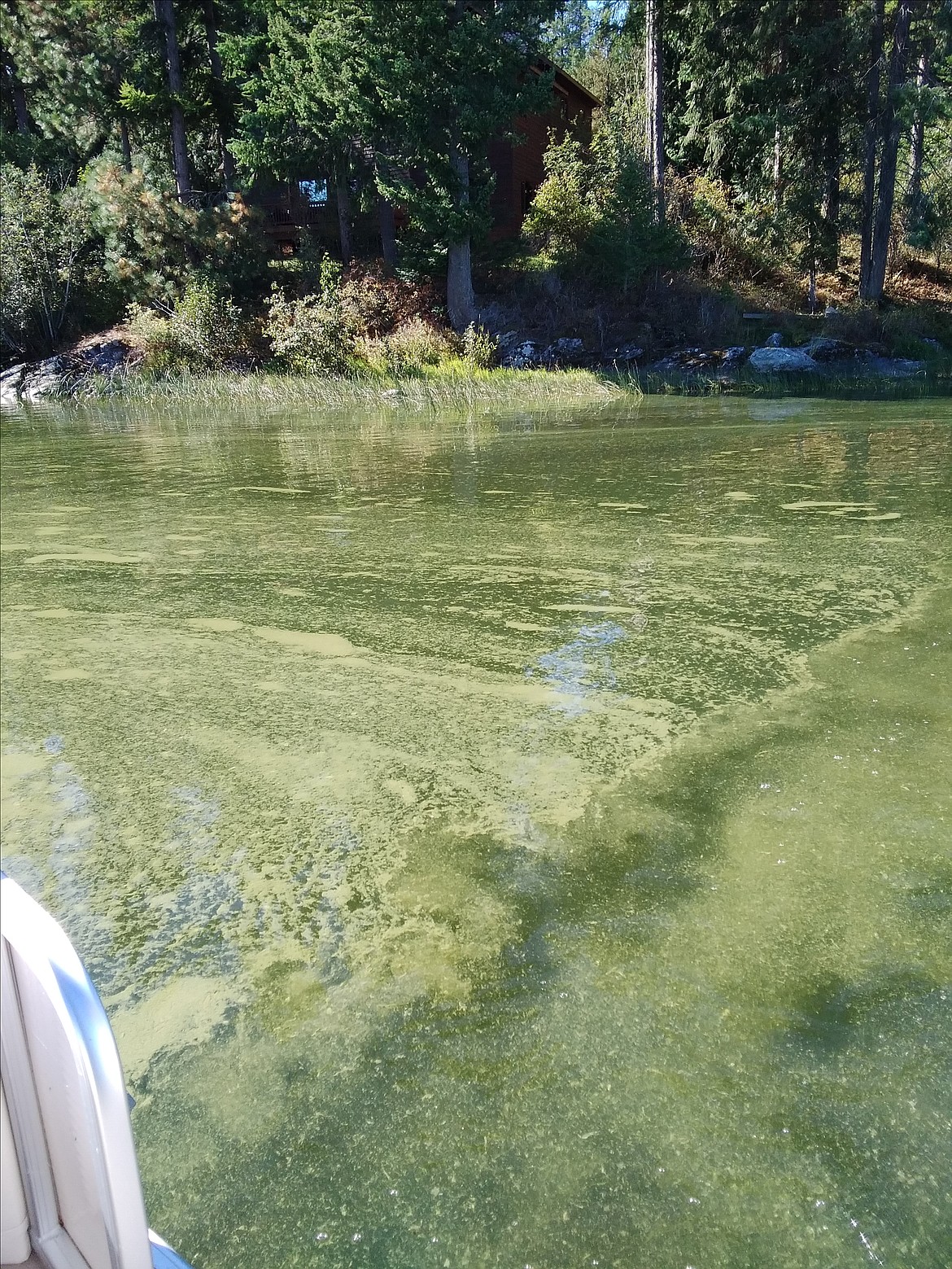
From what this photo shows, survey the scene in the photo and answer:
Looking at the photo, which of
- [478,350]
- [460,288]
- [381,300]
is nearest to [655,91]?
[460,288]

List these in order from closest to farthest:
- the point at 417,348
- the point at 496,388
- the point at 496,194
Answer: the point at 496,388 < the point at 417,348 < the point at 496,194

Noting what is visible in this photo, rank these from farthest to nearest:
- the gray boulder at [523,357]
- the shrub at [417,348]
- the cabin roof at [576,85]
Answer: the cabin roof at [576,85] → the shrub at [417,348] → the gray boulder at [523,357]

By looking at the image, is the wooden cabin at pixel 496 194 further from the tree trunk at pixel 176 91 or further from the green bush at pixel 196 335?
the green bush at pixel 196 335

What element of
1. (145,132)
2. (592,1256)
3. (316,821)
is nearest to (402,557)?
(316,821)

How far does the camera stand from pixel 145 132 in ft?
65.5

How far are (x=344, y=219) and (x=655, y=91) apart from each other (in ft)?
21.7

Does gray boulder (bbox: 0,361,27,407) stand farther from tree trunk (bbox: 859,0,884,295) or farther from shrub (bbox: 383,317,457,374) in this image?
tree trunk (bbox: 859,0,884,295)

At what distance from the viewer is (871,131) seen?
1652 centimetres

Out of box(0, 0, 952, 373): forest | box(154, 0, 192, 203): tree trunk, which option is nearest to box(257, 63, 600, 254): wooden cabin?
box(0, 0, 952, 373): forest

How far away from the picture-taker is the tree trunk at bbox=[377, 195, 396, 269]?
18.1m

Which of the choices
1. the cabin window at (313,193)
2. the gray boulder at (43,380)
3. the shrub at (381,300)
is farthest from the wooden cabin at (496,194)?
the gray boulder at (43,380)

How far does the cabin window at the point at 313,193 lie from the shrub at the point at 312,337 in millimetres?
4306

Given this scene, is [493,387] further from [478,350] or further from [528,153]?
[528,153]

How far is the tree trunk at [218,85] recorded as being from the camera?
1844cm
